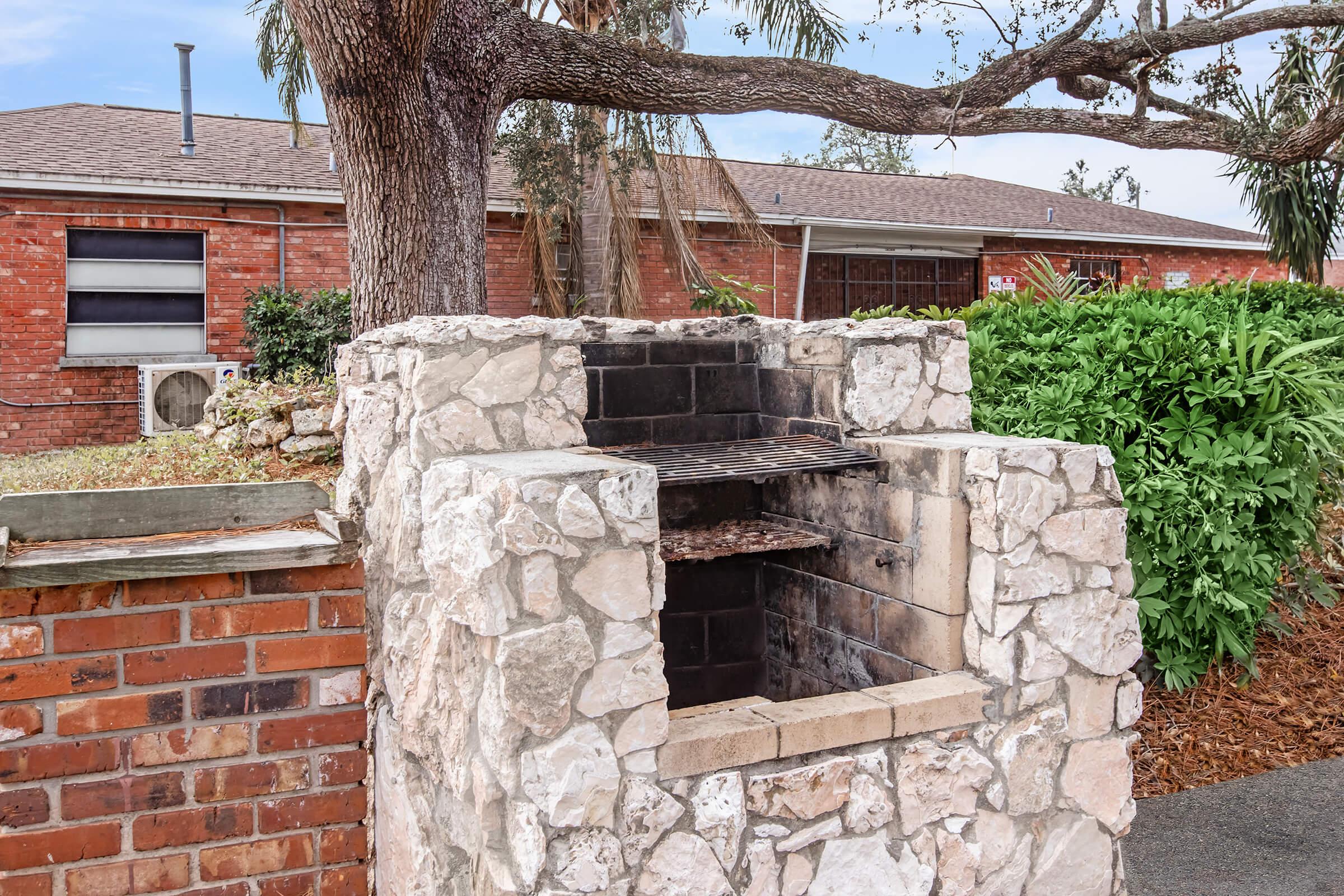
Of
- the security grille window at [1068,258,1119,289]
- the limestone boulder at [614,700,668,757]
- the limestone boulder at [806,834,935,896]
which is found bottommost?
the limestone boulder at [806,834,935,896]

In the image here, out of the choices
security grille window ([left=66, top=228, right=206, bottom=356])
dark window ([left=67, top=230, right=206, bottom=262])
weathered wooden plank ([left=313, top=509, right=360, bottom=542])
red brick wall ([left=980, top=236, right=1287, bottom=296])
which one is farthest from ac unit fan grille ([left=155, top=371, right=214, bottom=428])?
red brick wall ([left=980, top=236, right=1287, bottom=296])

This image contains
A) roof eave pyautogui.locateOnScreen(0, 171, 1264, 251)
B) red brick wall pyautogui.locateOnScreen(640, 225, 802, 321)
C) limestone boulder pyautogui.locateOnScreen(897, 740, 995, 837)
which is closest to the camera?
limestone boulder pyautogui.locateOnScreen(897, 740, 995, 837)

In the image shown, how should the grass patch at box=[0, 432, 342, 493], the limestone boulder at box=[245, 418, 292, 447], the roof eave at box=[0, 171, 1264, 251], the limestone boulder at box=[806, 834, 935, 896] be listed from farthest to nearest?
the roof eave at box=[0, 171, 1264, 251] → the limestone boulder at box=[245, 418, 292, 447] → the grass patch at box=[0, 432, 342, 493] → the limestone boulder at box=[806, 834, 935, 896]

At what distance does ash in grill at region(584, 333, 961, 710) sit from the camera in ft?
12.2

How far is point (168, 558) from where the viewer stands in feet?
11.0

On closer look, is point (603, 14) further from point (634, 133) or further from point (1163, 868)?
point (1163, 868)

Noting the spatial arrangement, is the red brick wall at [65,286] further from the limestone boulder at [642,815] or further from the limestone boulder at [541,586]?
the limestone boulder at [642,815]

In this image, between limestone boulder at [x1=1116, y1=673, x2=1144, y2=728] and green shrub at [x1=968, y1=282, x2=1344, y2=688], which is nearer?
limestone boulder at [x1=1116, y1=673, x2=1144, y2=728]

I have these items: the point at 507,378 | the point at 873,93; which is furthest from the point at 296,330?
the point at 507,378

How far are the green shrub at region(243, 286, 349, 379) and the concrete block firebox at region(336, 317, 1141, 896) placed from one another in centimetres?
720

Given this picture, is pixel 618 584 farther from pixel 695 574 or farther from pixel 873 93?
pixel 873 93

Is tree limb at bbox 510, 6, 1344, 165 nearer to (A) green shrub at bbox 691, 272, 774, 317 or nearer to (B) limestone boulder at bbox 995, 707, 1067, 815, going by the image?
(A) green shrub at bbox 691, 272, 774, 317

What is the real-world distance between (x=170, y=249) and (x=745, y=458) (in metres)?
10.5

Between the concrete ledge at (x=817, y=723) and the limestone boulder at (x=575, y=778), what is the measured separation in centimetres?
16
